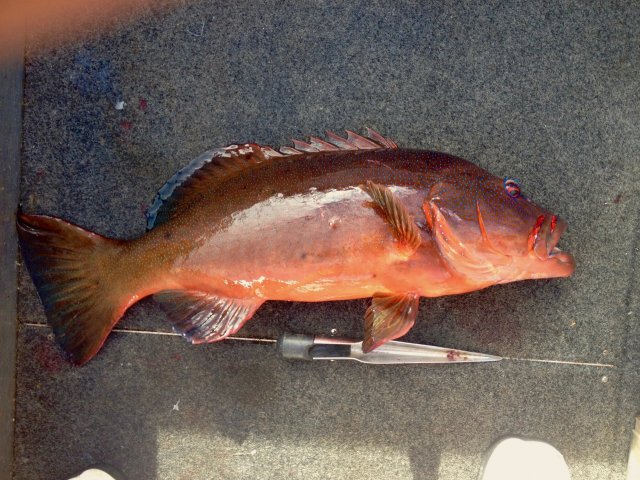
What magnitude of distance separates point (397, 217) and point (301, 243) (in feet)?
1.02

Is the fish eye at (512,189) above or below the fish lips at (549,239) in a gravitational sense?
above

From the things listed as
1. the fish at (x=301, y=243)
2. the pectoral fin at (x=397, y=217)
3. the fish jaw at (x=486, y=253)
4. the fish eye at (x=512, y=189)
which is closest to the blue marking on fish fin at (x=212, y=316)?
the fish at (x=301, y=243)

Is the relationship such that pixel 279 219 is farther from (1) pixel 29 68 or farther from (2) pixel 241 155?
(1) pixel 29 68

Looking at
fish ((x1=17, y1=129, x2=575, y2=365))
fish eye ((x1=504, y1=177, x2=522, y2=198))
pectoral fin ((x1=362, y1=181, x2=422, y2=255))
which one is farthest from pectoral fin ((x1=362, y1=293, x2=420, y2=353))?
fish eye ((x1=504, y1=177, x2=522, y2=198))

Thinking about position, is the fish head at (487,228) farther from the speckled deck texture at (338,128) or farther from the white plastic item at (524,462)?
the white plastic item at (524,462)

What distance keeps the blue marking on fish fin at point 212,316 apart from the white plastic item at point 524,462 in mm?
1122

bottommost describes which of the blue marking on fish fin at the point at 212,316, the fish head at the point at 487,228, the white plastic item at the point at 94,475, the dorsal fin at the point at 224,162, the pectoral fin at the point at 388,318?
the white plastic item at the point at 94,475

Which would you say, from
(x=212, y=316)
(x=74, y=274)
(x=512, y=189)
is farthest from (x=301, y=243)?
(x=74, y=274)

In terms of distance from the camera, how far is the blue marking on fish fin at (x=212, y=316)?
180 centimetres

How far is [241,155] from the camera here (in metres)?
1.79

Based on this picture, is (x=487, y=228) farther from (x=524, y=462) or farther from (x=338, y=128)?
(x=524, y=462)

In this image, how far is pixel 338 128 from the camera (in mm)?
2086

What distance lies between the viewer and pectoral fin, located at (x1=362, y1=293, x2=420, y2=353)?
5.63 ft

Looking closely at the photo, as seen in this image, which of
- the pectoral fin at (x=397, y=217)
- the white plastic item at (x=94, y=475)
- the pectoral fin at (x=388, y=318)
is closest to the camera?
the pectoral fin at (x=397, y=217)
